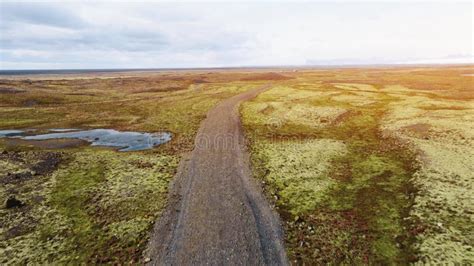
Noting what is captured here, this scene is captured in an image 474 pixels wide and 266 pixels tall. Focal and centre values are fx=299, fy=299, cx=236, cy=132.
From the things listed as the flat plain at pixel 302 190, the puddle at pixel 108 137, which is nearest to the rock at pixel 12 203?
the flat plain at pixel 302 190

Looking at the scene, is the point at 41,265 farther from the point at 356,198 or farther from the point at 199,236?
the point at 356,198

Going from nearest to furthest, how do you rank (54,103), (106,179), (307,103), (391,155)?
1. (106,179)
2. (391,155)
3. (307,103)
4. (54,103)

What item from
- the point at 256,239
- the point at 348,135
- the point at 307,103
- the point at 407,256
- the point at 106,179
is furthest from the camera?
the point at 307,103

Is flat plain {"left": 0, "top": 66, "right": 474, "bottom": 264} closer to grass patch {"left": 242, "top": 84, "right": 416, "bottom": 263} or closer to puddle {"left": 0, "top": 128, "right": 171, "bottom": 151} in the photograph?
grass patch {"left": 242, "top": 84, "right": 416, "bottom": 263}

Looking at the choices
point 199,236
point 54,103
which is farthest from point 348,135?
point 54,103

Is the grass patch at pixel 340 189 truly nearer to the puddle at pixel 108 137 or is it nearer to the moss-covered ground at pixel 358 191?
the moss-covered ground at pixel 358 191

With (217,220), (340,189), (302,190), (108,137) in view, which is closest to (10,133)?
(108,137)
